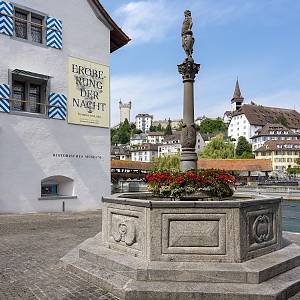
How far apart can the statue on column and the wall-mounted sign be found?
11.4m

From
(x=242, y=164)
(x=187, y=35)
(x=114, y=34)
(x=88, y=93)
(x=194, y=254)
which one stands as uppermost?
(x=114, y=34)

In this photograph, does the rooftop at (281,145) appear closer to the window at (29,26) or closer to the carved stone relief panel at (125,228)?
the window at (29,26)

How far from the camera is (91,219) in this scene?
1619 cm

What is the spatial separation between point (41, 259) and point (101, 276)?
2429 millimetres

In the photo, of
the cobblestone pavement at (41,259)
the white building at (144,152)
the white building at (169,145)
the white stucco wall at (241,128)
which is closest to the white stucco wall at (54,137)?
the cobblestone pavement at (41,259)

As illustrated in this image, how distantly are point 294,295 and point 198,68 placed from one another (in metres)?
→ 5.44

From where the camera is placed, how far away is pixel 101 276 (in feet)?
19.8

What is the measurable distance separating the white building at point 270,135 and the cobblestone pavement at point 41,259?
108403 millimetres

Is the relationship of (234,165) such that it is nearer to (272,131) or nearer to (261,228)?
(261,228)

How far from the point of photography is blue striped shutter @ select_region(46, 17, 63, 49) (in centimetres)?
1933

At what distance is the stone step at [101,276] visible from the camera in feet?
18.2

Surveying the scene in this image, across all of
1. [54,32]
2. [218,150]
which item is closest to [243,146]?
[218,150]

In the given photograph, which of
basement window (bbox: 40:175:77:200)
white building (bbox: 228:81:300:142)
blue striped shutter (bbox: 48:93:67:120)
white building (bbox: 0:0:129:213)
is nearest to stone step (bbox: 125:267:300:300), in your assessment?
white building (bbox: 0:0:129:213)

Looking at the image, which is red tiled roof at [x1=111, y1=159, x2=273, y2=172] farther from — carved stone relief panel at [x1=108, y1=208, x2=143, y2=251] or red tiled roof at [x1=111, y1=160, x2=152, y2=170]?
carved stone relief panel at [x1=108, y1=208, x2=143, y2=251]
